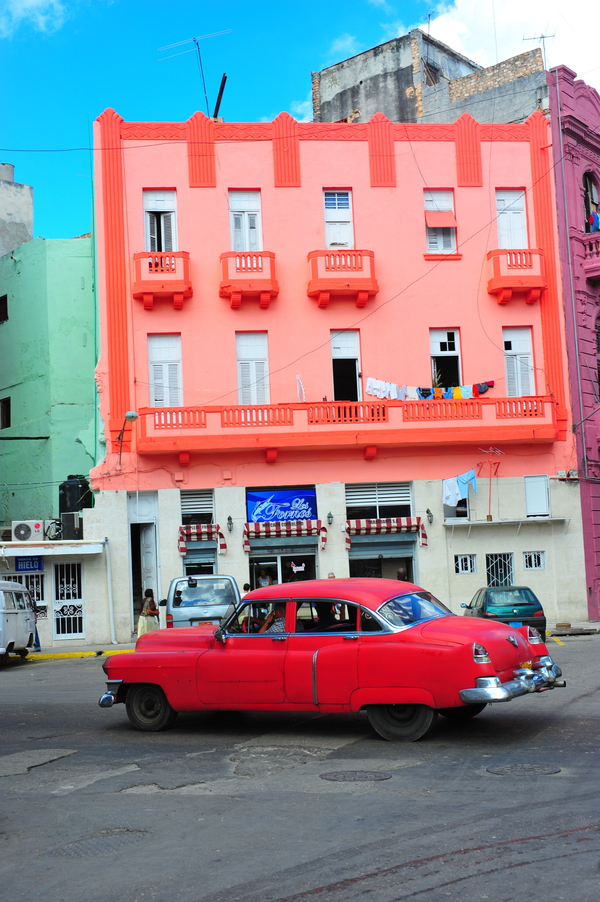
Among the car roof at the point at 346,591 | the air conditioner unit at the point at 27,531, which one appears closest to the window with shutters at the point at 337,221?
the air conditioner unit at the point at 27,531

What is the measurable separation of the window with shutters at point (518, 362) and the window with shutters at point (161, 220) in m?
10.4

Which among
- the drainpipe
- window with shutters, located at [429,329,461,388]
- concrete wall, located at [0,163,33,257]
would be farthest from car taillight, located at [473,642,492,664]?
concrete wall, located at [0,163,33,257]

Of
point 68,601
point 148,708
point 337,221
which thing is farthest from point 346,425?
point 148,708

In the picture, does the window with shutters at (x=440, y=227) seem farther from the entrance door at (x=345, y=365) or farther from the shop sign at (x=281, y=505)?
the shop sign at (x=281, y=505)

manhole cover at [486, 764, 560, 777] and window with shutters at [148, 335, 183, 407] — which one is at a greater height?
window with shutters at [148, 335, 183, 407]

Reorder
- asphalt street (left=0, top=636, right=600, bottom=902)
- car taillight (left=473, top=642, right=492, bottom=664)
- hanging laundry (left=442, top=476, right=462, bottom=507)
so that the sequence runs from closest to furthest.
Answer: asphalt street (left=0, top=636, right=600, bottom=902)
car taillight (left=473, top=642, right=492, bottom=664)
hanging laundry (left=442, top=476, right=462, bottom=507)

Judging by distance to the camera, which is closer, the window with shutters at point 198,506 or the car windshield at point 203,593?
the car windshield at point 203,593

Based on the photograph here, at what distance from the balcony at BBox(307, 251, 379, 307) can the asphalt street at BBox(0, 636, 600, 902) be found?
58.9 ft

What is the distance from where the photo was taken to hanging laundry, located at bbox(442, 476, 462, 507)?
28266mm

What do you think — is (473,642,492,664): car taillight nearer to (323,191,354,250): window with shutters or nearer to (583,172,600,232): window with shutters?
(323,191,354,250): window with shutters

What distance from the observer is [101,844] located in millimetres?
6941

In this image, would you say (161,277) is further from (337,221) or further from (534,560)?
(534,560)

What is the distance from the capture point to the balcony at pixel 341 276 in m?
28.5

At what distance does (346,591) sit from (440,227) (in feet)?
69.8
